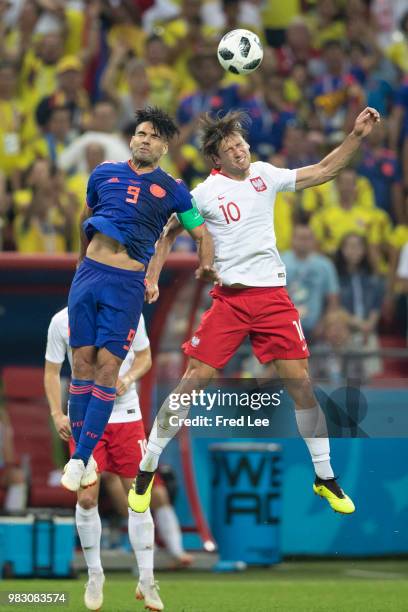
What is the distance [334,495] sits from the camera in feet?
34.3

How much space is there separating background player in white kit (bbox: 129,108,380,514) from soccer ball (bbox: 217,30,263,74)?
1.21ft

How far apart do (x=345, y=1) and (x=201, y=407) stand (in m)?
11.3

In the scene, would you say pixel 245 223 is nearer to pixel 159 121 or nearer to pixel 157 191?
pixel 157 191

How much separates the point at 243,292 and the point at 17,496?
509cm

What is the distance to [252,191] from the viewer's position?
1042 cm

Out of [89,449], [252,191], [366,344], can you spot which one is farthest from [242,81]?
[89,449]

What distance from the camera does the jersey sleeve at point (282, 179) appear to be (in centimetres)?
1045

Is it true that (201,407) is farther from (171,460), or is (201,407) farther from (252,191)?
(171,460)

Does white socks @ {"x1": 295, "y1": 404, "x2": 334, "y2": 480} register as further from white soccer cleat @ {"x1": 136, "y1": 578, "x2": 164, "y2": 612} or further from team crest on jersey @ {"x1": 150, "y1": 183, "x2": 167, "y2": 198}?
team crest on jersey @ {"x1": 150, "y1": 183, "x2": 167, "y2": 198}

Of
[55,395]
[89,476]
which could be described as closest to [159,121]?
[55,395]

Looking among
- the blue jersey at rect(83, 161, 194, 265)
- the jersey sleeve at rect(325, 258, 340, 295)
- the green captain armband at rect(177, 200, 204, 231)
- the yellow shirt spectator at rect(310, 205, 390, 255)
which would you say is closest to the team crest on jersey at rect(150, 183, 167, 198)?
the blue jersey at rect(83, 161, 194, 265)

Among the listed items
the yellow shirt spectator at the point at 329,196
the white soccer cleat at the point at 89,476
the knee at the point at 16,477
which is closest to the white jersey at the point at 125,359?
the white soccer cleat at the point at 89,476

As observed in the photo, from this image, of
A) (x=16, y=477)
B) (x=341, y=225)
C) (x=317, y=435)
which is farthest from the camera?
(x=341, y=225)

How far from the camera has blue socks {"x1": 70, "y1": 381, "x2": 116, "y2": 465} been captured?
9.72 m
